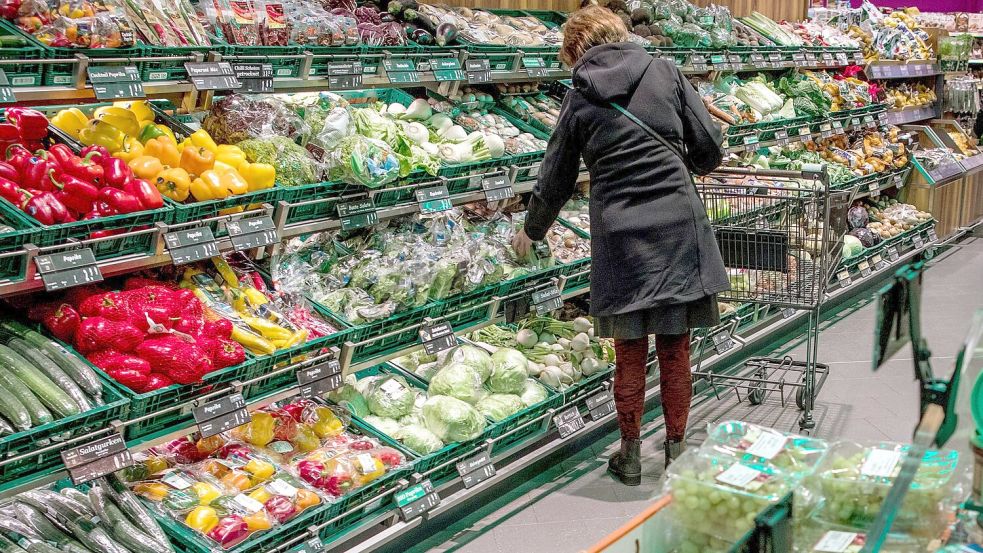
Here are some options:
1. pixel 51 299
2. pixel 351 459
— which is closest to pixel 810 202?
pixel 351 459

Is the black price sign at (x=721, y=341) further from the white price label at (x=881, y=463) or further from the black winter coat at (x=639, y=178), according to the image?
the white price label at (x=881, y=463)

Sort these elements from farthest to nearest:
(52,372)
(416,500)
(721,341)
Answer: (721,341) → (416,500) → (52,372)

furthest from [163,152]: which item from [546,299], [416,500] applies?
[546,299]

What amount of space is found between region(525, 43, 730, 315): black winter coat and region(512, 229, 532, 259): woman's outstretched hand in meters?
0.42

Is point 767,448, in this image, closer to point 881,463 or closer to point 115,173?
point 881,463

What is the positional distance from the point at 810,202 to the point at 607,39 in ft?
4.70

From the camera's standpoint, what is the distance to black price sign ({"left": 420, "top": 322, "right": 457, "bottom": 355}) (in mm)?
3744

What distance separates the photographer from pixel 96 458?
8.60 ft

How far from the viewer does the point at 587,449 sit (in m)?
4.66

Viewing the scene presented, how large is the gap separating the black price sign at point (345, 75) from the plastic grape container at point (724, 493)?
225 centimetres

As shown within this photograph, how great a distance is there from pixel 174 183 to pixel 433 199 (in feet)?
3.55

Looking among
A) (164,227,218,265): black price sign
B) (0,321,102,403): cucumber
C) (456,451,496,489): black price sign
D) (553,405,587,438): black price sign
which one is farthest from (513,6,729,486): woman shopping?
(0,321,102,403): cucumber

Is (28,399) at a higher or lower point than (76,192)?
lower

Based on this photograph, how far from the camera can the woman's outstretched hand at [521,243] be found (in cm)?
423
